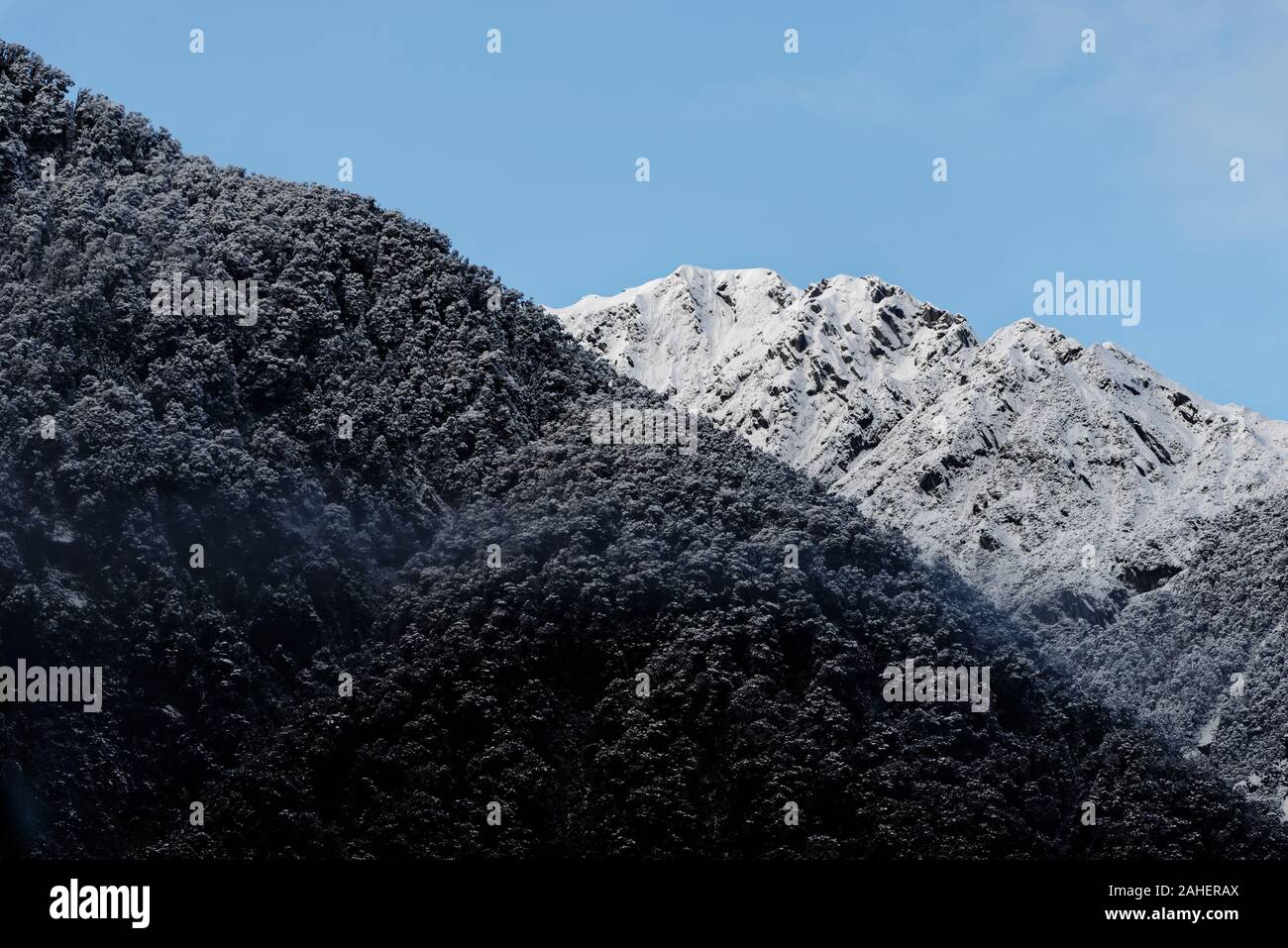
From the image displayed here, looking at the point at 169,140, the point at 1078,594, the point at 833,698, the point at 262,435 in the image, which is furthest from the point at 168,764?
the point at 1078,594

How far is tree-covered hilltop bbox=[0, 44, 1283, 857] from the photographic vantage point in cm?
9550

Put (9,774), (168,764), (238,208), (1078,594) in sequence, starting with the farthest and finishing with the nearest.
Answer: (1078,594) < (238,208) < (168,764) < (9,774)

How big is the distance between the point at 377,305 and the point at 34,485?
34.0 m

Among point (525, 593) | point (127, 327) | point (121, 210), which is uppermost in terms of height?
point (121, 210)

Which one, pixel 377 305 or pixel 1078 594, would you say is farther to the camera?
pixel 1078 594

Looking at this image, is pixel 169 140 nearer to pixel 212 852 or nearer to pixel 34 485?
pixel 34 485

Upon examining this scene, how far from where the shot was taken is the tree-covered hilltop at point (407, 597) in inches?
3760

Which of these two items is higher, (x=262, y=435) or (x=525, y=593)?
(x=262, y=435)

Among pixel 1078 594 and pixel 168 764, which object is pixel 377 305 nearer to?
pixel 168 764

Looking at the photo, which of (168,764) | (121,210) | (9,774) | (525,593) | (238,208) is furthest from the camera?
(238,208)

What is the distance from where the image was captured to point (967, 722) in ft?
372

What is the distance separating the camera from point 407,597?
353 ft

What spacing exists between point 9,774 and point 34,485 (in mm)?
19012

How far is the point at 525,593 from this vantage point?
107000 mm
